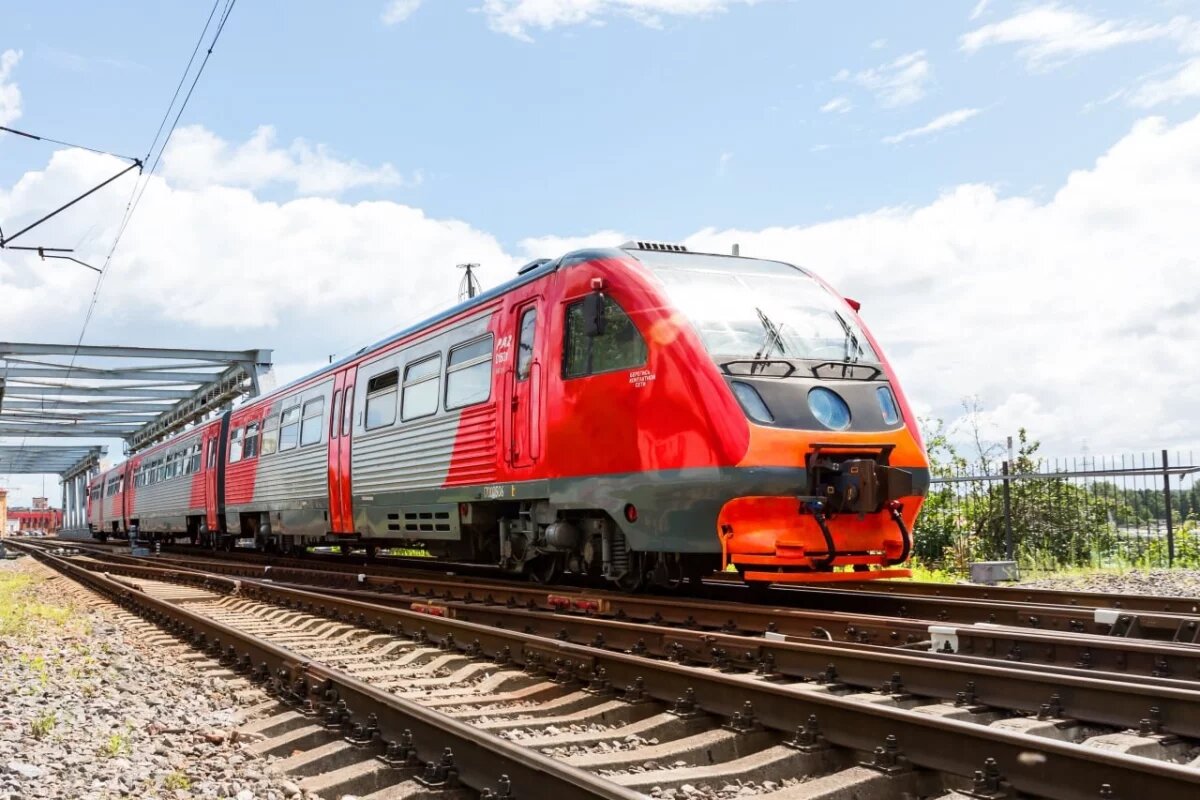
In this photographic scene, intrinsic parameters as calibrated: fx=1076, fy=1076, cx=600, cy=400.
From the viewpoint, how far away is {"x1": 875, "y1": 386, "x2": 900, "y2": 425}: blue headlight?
8953mm

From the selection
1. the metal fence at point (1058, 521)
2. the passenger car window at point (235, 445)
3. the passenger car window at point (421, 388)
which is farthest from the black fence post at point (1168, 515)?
the passenger car window at point (235, 445)

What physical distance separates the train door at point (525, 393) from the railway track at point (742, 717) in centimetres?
257

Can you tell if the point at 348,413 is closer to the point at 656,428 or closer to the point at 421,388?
the point at 421,388

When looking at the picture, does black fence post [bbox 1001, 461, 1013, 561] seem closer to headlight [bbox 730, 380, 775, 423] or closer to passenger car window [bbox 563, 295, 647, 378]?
headlight [bbox 730, 380, 775, 423]

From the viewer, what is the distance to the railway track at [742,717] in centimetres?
389

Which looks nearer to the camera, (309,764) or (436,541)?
(309,764)

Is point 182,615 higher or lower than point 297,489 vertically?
lower

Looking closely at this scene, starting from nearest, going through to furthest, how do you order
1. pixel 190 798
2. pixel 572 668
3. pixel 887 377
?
pixel 190 798
pixel 572 668
pixel 887 377

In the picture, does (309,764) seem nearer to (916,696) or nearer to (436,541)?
(916,696)

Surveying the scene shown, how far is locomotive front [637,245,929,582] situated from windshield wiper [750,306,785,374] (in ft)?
0.04

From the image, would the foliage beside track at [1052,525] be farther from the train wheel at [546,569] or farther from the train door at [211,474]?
the train door at [211,474]

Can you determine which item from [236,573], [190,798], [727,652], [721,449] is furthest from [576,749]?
[236,573]

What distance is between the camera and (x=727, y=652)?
6.54 m

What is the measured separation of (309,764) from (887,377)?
613cm
